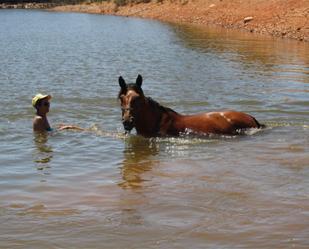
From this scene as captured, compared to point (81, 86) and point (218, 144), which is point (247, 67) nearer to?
point (81, 86)

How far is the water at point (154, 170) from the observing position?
216 inches

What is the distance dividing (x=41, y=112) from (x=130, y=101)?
1879mm

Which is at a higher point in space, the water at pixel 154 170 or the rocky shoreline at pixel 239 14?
the rocky shoreline at pixel 239 14

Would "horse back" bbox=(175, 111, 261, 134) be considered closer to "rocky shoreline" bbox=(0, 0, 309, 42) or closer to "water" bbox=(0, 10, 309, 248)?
"water" bbox=(0, 10, 309, 248)

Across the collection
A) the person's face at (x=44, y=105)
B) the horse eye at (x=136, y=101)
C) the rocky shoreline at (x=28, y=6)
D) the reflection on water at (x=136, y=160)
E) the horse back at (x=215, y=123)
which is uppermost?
the rocky shoreline at (x=28, y=6)

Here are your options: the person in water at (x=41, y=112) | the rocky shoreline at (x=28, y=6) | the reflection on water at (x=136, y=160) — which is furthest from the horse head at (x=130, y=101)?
the rocky shoreline at (x=28, y=6)

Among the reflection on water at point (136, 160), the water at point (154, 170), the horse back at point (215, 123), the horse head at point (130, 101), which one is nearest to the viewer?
the water at point (154, 170)

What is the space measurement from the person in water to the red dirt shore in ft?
70.1

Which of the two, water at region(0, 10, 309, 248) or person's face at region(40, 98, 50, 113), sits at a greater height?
person's face at region(40, 98, 50, 113)

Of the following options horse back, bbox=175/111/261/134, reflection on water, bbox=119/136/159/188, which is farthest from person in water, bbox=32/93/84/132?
horse back, bbox=175/111/261/134

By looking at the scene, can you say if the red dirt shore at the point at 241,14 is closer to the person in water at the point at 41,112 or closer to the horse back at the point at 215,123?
the horse back at the point at 215,123

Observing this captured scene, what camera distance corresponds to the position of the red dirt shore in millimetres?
32438

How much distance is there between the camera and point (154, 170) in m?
7.92

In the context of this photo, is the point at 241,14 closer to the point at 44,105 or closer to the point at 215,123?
the point at 215,123
